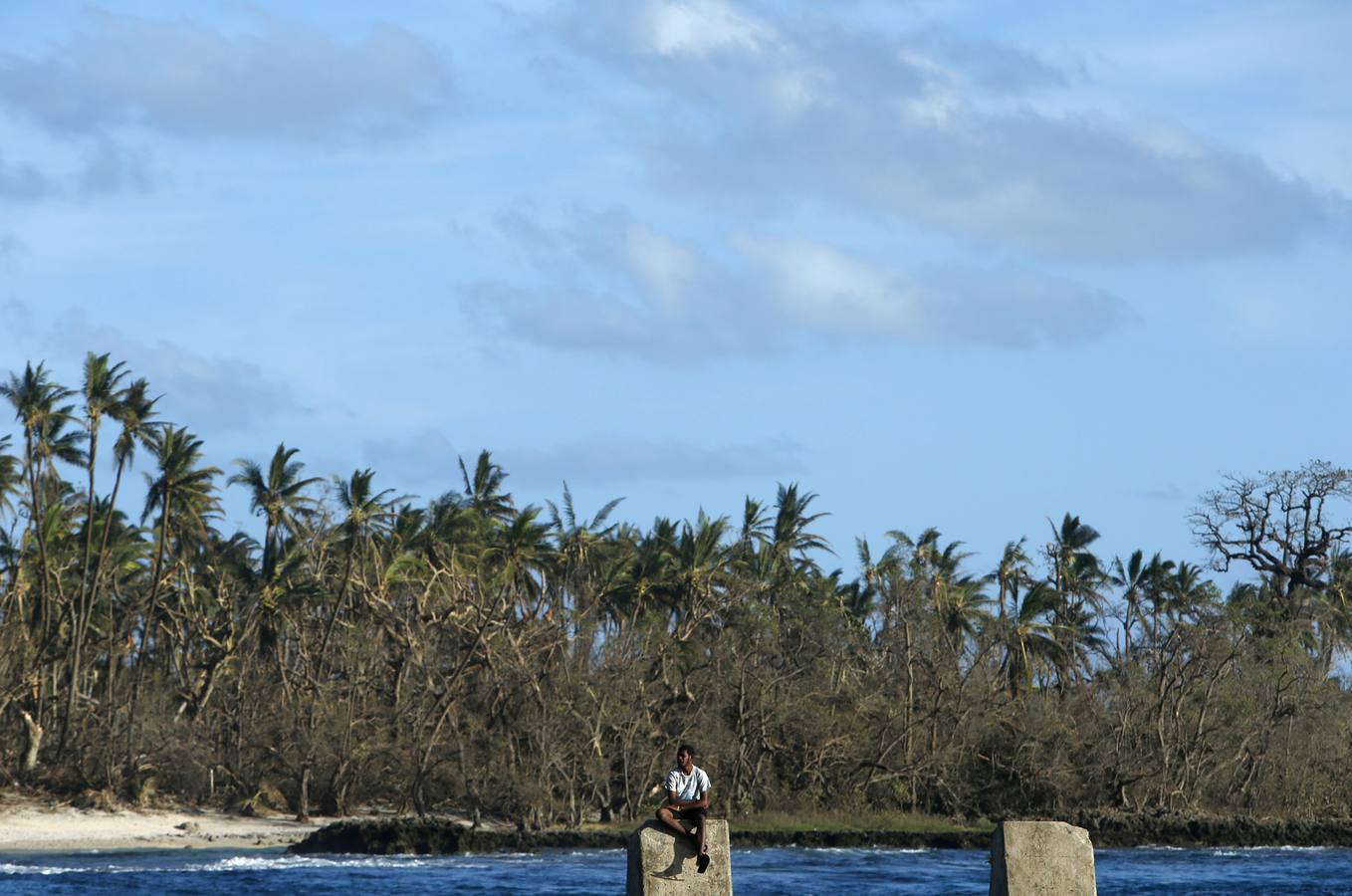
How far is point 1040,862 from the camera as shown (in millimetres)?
12672

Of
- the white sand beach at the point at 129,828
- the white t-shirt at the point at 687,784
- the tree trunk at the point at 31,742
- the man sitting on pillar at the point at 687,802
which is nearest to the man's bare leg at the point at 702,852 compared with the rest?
the man sitting on pillar at the point at 687,802

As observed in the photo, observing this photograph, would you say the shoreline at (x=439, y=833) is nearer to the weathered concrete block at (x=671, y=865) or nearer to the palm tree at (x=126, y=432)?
the palm tree at (x=126, y=432)

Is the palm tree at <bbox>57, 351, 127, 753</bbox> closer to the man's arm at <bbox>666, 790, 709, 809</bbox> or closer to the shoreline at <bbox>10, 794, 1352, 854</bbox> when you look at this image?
the shoreline at <bbox>10, 794, 1352, 854</bbox>

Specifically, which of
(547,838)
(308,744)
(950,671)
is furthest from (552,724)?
(950,671)

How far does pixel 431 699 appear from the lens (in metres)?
52.3

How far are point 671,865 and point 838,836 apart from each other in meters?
41.5

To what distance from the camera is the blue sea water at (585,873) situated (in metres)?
40.6

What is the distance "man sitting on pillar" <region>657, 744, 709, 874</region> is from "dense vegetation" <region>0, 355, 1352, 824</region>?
120ft

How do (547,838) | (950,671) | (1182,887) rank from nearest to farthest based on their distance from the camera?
(1182,887) → (547,838) → (950,671)

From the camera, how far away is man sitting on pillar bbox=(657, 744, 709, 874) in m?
13.2

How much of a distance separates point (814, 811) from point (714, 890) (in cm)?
4369

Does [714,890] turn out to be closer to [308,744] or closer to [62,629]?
[308,744]

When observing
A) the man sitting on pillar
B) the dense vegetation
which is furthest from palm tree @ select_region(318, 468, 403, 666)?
the man sitting on pillar

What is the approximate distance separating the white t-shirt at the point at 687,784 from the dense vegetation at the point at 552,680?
36769 millimetres
